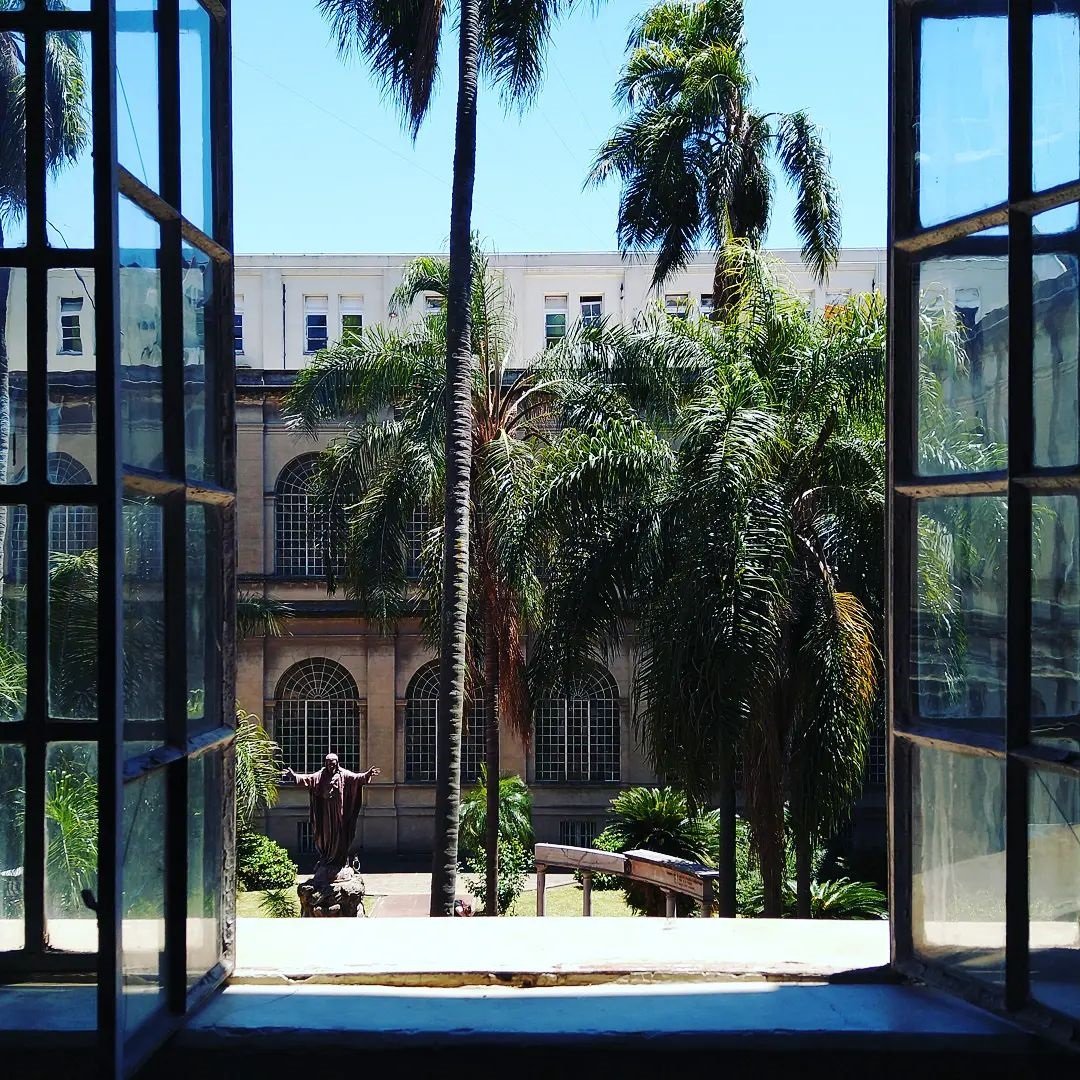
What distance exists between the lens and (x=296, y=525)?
2272 cm

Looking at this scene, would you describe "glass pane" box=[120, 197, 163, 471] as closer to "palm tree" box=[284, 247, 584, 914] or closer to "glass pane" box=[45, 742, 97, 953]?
"glass pane" box=[45, 742, 97, 953]

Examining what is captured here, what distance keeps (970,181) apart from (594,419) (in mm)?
8055

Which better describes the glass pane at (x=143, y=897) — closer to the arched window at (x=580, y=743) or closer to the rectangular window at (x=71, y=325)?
the rectangular window at (x=71, y=325)

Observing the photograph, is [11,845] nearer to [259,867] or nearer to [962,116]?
[962,116]

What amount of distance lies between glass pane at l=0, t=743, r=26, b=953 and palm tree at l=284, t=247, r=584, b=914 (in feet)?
32.7

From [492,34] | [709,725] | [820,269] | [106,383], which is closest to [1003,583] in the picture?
[106,383]

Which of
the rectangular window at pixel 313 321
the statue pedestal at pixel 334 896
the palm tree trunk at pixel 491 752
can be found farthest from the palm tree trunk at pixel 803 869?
the rectangular window at pixel 313 321

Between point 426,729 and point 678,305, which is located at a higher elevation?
point 678,305

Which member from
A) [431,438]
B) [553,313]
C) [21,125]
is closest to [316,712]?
[553,313]

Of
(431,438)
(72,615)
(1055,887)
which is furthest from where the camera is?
(431,438)

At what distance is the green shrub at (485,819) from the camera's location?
16.1 metres

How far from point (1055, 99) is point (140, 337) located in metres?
1.29

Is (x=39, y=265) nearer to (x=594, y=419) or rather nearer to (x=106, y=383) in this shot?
(x=106, y=383)

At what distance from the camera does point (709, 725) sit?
25.5 feet
